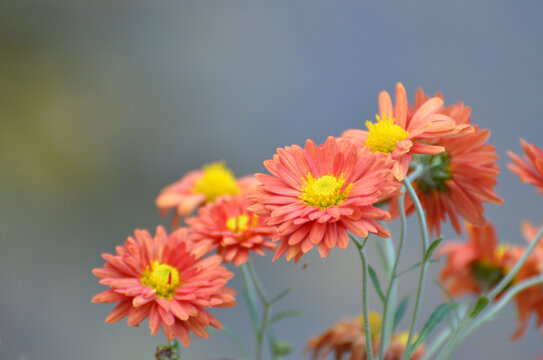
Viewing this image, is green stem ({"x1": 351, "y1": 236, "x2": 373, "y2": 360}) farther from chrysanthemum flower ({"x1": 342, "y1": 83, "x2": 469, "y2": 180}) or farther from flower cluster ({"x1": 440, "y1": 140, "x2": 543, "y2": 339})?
flower cluster ({"x1": 440, "y1": 140, "x2": 543, "y2": 339})

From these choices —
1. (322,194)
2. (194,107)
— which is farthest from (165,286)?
(194,107)

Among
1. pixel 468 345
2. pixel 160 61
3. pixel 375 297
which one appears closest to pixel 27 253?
pixel 160 61

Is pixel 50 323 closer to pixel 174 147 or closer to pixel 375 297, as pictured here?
pixel 174 147

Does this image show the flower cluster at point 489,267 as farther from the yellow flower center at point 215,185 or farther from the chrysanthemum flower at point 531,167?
the yellow flower center at point 215,185

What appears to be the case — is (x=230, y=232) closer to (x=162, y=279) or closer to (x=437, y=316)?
(x=162, y=279)

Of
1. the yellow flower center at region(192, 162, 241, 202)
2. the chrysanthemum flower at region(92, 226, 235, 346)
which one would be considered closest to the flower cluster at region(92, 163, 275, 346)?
the chrysanthemum flower at region(92, 226, 235, 346)

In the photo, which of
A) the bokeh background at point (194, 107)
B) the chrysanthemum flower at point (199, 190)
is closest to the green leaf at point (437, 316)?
the chrysanthemum flower at point (199, 190)
